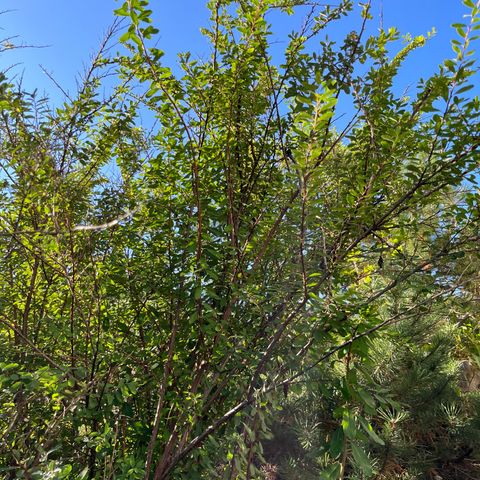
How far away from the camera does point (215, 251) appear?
1627 millimetres

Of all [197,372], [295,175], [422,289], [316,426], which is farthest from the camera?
[316,426]

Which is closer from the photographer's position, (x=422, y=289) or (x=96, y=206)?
(x=422, y=289)

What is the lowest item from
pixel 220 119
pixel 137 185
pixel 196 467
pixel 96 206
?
pixel 196 467

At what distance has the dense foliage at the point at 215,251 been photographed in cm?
151

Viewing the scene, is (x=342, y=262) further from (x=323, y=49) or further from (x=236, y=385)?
(x=323, y=49)

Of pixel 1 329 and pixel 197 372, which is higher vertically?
pixel 1 329

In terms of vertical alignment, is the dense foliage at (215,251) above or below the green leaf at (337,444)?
above

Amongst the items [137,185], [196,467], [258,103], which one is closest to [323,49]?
[258,103]

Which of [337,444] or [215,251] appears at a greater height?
[215,251]

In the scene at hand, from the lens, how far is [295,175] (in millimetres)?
1198

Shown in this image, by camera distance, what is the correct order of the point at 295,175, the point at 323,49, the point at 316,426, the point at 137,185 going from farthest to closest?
1. the point at 316,426
2. the point at 137,185
3. the point at 323,49
4. the point at 295,175

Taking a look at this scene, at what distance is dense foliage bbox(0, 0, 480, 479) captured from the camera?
1506mm

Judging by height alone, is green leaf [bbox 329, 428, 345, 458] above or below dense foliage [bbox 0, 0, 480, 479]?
below

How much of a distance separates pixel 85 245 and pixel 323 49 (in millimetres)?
1444
